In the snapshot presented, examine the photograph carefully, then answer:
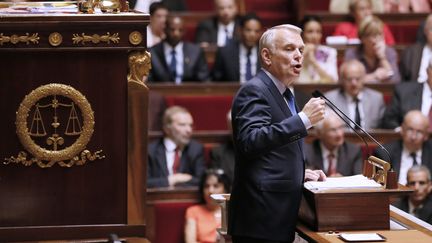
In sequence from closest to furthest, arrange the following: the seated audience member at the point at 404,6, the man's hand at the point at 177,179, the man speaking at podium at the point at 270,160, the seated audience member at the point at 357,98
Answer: the man speaking at podium at the point at 270,160
the man's hand at the point at 177,179
the seated audience member at the point at 357,98
the seated audience member at the point at 404,6

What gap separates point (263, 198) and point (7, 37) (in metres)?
0.64

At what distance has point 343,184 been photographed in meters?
2.26

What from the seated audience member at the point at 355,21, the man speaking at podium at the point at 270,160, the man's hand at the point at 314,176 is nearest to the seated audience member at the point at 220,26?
the seated audience member at the point at 355,21

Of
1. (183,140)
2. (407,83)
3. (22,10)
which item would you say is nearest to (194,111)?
(183,140)

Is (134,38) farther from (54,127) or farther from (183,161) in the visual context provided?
(183,161)

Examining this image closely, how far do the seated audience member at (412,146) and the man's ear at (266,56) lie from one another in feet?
6.20

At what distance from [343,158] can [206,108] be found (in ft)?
2.48

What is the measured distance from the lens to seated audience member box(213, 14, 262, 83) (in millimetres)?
4668

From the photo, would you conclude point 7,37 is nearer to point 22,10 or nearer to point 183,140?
point 22,10

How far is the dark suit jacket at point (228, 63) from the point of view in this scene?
A: 466 cm

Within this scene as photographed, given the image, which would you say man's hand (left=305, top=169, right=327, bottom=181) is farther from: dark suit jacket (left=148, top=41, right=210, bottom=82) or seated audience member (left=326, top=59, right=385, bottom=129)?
dark suit jacket (left=148, top=41, right=210, bottom=82)

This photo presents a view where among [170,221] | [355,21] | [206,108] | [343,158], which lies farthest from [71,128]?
[355,21]

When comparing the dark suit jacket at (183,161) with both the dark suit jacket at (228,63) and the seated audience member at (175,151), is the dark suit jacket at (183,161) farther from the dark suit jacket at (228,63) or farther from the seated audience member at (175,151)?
the dark suit jacket at (228,63)

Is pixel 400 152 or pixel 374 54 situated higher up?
pixel 374 54
